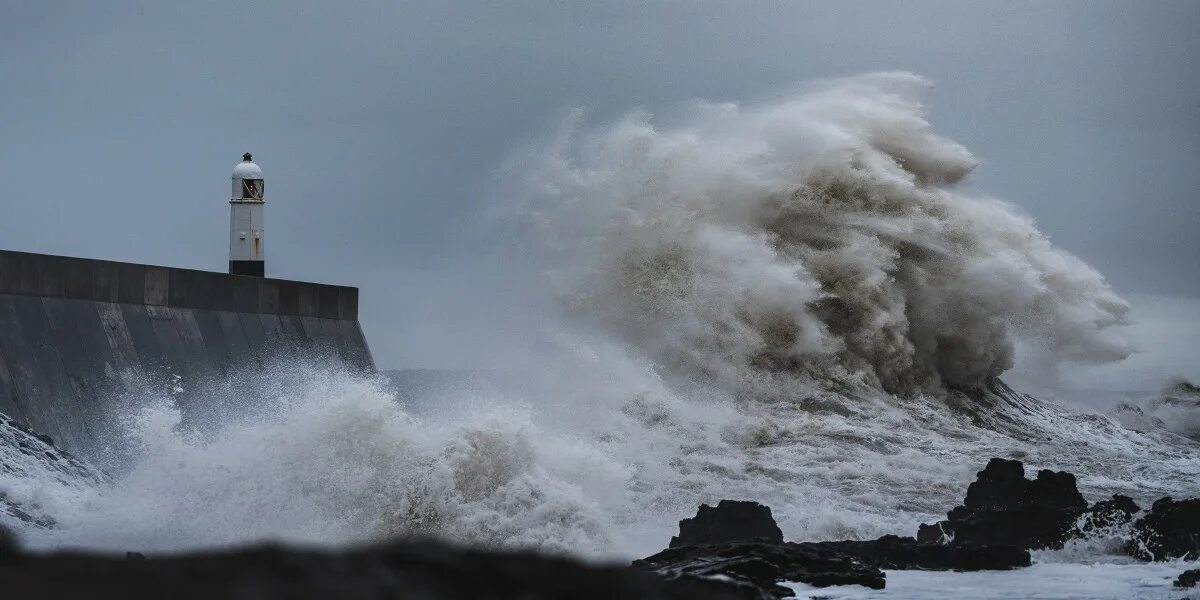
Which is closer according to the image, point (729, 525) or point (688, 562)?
point (688, 562)

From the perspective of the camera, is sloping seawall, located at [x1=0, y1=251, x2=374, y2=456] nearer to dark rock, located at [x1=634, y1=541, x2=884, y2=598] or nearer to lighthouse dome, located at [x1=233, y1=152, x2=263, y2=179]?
lighthouse dome, located at [x1=233, y1=152, x2=263, y2=179]

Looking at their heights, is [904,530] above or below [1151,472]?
below

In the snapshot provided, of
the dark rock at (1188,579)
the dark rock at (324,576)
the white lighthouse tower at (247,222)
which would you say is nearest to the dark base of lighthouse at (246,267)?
the white lighthouse tower at (247,222)

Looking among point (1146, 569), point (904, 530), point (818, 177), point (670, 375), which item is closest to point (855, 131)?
point (818, 177)

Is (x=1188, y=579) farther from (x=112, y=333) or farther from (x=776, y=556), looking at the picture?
(x=112, y=333)

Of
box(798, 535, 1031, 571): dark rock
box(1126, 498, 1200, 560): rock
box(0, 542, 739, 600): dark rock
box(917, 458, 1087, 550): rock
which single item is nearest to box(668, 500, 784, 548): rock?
box(798, 535, 1031, 571): dark rock

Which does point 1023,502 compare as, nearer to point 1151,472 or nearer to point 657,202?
point 1151,472

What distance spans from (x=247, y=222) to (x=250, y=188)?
1.21ft

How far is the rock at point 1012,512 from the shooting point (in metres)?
9.89

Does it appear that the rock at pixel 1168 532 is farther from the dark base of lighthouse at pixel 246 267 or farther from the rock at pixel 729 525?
the dark base of lighthouse at pixel 246 267

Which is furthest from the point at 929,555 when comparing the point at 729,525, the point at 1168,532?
the point at 1168,532

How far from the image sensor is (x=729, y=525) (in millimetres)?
9375

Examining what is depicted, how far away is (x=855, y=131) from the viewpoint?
22.2m

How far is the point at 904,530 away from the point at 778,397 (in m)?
7.96
